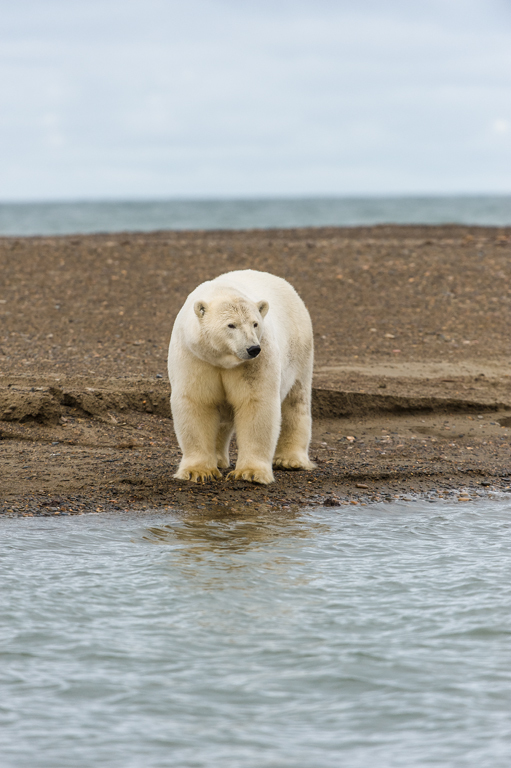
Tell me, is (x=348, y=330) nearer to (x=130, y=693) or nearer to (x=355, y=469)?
(x=355, y=469)

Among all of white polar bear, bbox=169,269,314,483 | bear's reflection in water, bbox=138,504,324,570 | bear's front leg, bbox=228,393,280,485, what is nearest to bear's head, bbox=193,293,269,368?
white polar bear, bbox=169,269,314,483

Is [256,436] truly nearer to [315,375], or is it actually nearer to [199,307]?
[199,307]

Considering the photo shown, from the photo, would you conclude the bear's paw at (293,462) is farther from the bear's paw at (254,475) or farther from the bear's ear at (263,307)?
the bear's ear at (263,307)

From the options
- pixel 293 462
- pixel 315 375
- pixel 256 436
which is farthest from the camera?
pixel 315 375

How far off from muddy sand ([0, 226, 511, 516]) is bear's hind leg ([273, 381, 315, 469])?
0.58 feet

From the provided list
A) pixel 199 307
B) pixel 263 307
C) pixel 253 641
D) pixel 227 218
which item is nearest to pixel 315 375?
pixel 263 307

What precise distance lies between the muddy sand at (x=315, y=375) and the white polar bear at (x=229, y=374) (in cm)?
25

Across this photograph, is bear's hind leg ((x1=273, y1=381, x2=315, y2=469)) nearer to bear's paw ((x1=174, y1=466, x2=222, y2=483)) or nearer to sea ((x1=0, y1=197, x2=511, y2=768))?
bear's paw ((x1=174, y1=466, x2=222, y2=483))

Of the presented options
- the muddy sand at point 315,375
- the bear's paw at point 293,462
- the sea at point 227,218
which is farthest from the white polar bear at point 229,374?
the sea at point 227,218

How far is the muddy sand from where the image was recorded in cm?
583

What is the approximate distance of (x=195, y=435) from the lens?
18.5 ft

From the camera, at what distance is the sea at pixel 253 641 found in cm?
288

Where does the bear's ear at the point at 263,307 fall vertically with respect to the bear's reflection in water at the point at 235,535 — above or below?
above

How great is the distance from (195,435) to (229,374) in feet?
1.58
